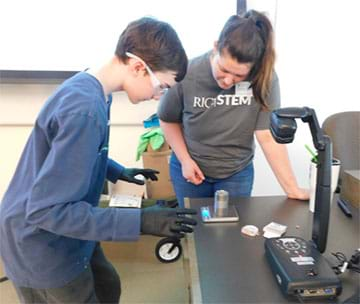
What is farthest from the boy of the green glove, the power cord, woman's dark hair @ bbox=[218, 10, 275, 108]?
the green glove

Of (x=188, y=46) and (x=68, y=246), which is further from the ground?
(x=188, y=46)

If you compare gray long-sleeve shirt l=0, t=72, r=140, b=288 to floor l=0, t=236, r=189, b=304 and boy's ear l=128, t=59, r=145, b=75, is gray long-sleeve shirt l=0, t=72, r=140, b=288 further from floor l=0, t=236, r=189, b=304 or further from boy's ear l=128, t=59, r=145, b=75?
floor l=0, t=236, r=189, b=304

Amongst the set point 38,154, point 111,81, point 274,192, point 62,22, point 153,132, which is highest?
point 62,22

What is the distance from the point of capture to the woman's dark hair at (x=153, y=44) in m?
0.88

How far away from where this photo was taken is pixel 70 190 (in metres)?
0.74

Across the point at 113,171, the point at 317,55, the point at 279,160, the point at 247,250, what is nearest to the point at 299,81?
the point at 317,55

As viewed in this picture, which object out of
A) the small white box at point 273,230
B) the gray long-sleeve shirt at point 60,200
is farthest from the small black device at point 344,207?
the gray long-sleeve shirt at point 60,200

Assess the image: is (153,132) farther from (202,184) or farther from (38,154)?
(38,154)

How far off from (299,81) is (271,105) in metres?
1.07

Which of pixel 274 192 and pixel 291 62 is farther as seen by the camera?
pixel 274 192

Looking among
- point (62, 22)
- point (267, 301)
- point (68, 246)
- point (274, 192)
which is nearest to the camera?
point (267, 301)

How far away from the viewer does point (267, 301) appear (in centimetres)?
64

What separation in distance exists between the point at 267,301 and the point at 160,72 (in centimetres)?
61

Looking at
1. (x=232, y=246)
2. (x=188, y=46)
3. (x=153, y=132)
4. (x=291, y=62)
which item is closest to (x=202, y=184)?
(x=232, y=246)
